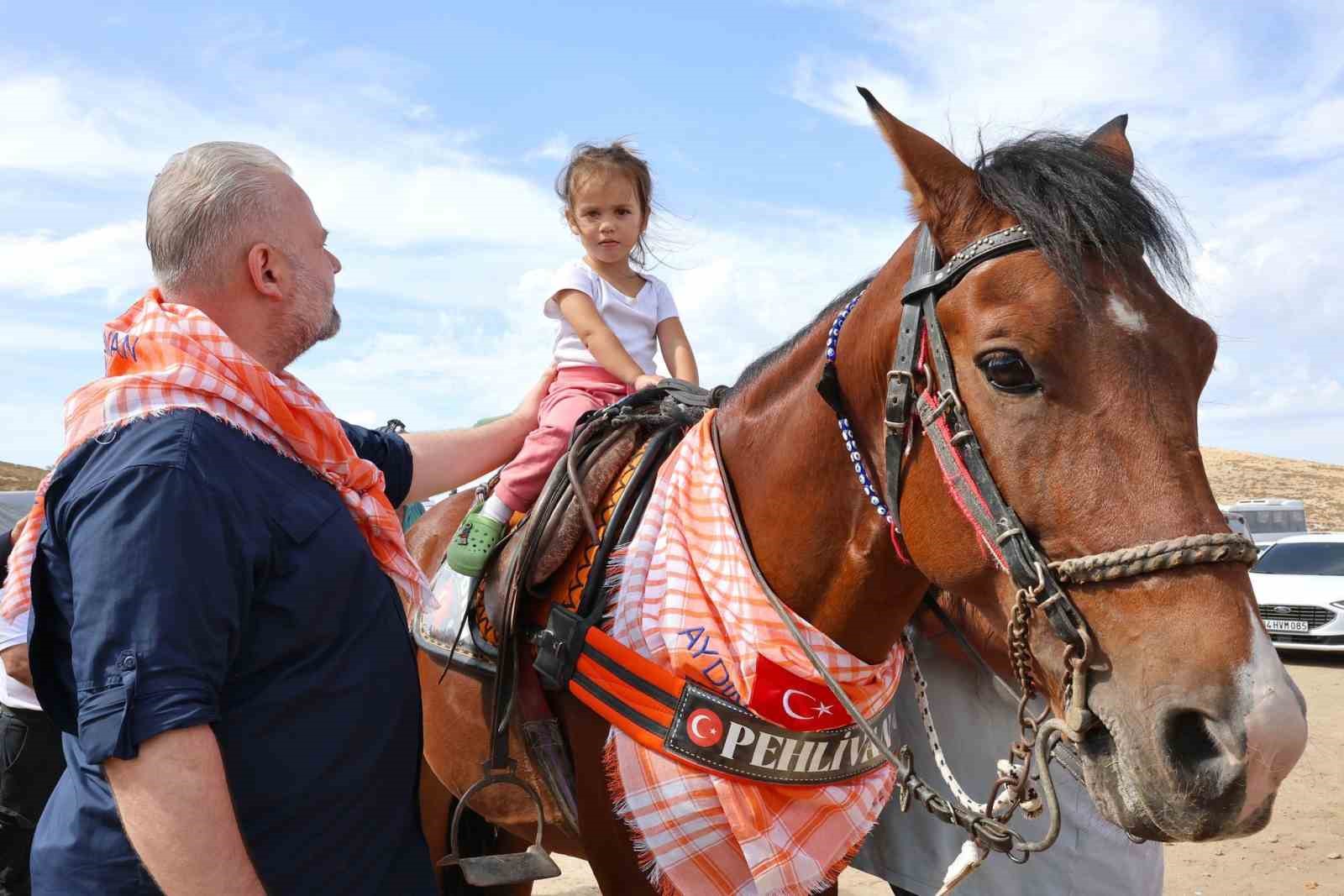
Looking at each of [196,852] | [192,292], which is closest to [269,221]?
[192,292]

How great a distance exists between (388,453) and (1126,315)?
169 cm

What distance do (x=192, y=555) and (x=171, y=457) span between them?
0.14 m

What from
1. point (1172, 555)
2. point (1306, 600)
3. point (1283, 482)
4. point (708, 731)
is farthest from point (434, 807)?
point (1283, 482)

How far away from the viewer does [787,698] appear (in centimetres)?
218

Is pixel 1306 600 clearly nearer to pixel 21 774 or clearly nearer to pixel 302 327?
pixel 21 774

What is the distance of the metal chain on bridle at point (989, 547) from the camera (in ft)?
5.18

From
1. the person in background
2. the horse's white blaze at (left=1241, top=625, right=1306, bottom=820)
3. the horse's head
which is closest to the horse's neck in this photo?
the horse's head

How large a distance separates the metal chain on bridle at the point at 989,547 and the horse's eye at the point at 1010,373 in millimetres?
86

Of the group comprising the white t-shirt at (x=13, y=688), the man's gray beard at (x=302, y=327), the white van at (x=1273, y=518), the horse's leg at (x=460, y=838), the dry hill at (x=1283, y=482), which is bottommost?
the dry hill at (x=1283, y=482)

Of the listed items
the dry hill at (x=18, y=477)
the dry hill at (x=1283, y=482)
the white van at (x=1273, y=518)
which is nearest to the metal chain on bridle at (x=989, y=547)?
the dry hill at (x=18, y=477)

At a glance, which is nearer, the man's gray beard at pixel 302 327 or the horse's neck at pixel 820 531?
the man's gray beard at pixel 302 327

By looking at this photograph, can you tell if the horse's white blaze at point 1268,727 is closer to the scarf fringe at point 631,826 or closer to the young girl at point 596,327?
the scarf fringe at point 631,826

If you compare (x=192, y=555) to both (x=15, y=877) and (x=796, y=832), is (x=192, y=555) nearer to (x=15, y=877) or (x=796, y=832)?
(x=796, y=832)

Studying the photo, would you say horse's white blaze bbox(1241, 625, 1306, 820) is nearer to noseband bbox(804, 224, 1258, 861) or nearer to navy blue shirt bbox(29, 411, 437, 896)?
noseband bbox(804, 224, 1258, 861)
